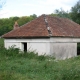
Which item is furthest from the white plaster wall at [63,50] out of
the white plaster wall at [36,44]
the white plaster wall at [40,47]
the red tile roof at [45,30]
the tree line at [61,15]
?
the tree line at [61,15]

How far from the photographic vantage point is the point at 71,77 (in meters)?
9.52

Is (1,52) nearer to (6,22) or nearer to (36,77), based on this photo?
(36,77)

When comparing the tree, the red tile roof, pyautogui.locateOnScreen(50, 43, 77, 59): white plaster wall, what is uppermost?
the tree

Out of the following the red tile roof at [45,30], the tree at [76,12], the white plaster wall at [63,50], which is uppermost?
the tree at [76,12]

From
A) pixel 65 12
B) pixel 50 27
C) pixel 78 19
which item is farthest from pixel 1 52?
pixel 65 12

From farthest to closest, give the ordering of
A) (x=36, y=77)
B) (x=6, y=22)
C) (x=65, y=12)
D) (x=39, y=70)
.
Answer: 1. (x=6, y=22)
2. (x=65, y=12)
3. (x=39, y=70)
4. (x=36, y=77)

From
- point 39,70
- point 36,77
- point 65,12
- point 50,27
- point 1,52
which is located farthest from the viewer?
point 65,12

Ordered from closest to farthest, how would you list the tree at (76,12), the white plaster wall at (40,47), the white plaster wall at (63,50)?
the white plaster wall at (40,47) < the white plaster wall at (63,50) < the tree at (76,12)

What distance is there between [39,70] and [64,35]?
413 inches

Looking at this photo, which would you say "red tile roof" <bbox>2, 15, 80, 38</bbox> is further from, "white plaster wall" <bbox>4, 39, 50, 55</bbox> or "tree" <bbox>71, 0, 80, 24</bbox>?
"tree" <bbox>71, 0, 80, 24</bbox>

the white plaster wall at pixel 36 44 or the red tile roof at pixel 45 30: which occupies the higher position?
the red tile roof at pixel 45 30

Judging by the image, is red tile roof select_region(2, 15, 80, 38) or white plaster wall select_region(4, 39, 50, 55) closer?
white plaster wall select_region(4, 39, 50, 55)

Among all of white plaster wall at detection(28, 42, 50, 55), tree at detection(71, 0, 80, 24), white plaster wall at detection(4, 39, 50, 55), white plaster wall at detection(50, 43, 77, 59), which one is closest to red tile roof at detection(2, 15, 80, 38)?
white plaster wall at detection(4, 39, 50, 55)

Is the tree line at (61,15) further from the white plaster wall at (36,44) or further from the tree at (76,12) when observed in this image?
the white plaster wall at (36,44)
